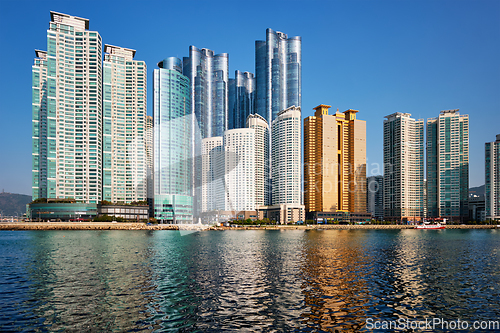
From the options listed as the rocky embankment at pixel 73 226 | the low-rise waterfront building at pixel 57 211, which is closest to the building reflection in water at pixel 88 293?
→ the rocky embankment at pixel 73 226

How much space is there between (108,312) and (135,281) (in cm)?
1258

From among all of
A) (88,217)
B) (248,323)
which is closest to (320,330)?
(248,323)

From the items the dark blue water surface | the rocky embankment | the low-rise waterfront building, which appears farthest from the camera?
the low-rise waterfront building

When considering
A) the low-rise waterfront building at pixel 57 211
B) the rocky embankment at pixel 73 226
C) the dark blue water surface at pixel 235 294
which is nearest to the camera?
the dark blue water surface at pixel 235 294

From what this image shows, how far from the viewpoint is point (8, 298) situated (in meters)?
32.6

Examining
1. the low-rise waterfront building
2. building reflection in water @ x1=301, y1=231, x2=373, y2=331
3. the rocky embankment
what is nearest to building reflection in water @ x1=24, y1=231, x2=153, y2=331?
building reflection in water @ x1=301, y1=231, x2=373, y2=331

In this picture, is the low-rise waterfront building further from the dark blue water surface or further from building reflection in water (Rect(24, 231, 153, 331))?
building reflection in water (Rect(24, 231, 153, 331))

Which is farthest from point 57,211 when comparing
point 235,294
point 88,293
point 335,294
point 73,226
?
point 335,294

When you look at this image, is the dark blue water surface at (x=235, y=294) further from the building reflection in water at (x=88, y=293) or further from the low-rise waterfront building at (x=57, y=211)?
the low-rise waterfront building at (x=57, y=211)

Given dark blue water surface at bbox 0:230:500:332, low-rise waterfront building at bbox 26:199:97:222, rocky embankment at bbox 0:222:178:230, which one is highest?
dark blue water surface at bbox 0:230:500:332

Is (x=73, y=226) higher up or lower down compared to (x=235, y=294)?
lower down

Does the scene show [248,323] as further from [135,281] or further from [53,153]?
[53,153]

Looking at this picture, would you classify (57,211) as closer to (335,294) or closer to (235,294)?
(235,294)

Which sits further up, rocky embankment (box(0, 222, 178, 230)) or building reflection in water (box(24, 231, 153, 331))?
building reflection in water (box(24, 231, 153, 331))
